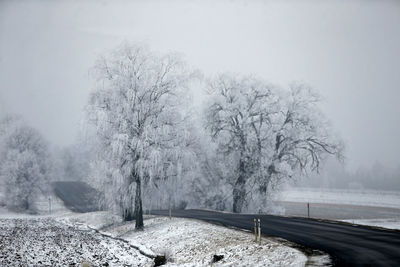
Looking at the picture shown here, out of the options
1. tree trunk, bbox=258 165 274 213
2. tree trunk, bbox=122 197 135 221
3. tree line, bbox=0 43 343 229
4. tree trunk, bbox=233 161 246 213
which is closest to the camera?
tree line, bbox=0 43 343 229

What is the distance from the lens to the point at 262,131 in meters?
33.8

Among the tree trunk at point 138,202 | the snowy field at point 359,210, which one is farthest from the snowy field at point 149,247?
the snowy field at point 359,210

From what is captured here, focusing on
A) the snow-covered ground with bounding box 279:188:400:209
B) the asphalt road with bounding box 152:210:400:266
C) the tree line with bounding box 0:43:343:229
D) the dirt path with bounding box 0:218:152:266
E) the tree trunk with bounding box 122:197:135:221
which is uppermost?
the tree line with bounding box 0:43:343:229

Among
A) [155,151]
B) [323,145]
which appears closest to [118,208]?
[155,151]

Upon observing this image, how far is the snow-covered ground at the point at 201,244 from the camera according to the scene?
11.9 m

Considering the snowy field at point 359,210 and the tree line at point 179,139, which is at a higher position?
the tree line at point 179,139

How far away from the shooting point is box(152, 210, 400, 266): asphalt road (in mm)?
10875

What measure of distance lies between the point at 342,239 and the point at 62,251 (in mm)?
13613

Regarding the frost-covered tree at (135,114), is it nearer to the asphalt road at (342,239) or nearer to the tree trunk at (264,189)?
the asphalt road at (342,239)

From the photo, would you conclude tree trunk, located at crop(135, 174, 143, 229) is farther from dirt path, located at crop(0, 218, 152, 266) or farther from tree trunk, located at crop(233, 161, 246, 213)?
tree trunk, located at crop(233, 161, 246, 213)

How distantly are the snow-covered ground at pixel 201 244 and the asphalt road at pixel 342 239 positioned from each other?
4.39 feet

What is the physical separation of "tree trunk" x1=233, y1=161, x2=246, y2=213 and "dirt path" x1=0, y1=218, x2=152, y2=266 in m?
15.9

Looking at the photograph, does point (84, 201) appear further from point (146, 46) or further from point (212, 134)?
point (146, 46)

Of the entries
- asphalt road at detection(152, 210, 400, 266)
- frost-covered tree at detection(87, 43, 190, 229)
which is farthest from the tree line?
asphalt road at detection(152, 210, 400, 266)
